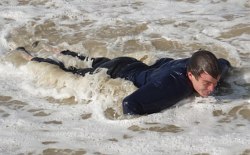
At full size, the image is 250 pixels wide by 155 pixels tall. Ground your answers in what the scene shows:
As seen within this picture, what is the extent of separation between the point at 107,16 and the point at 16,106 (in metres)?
3.57

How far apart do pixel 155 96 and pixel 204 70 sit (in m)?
0.50

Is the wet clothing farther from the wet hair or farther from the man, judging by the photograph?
the wet hair

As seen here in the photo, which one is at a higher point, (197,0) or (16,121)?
(197,0)

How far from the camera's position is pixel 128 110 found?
14.2ft

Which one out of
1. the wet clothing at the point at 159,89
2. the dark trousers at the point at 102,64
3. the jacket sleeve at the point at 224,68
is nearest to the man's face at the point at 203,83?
the wet clothing at the point at 159,89

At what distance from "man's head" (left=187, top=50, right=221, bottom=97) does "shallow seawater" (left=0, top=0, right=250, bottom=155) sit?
0.38 meters

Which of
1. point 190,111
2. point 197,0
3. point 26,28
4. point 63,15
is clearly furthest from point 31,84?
point 197,0

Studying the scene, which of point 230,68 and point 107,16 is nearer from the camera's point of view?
point 230,68

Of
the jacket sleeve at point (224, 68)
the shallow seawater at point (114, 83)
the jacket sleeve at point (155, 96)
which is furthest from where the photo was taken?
the jacket sleeve at point (224, 68)

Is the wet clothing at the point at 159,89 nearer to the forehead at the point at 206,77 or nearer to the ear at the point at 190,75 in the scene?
the ear at the point at 190,75

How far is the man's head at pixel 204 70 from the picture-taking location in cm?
417

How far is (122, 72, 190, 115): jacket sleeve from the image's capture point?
431cm

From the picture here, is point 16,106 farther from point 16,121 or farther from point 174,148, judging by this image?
point 174,148

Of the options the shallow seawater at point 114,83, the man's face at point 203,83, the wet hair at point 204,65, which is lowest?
the shallow seawater at point 114,83
